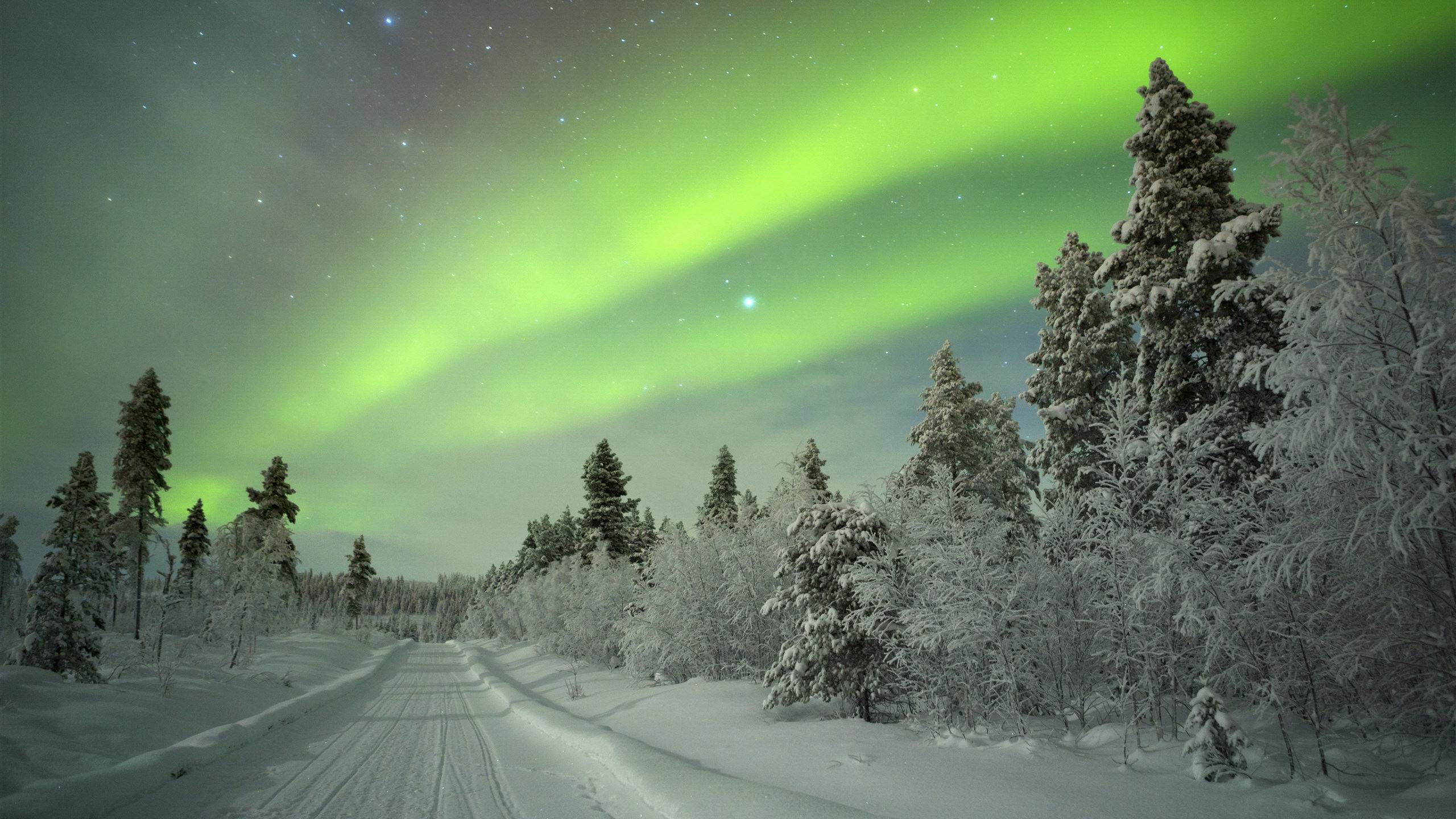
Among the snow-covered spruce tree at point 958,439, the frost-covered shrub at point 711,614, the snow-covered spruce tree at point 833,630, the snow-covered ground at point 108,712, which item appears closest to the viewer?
the snow-covered ground at point 108,712

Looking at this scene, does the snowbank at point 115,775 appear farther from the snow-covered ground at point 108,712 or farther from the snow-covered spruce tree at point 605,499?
the snow-covered spruce tree at point 605,499

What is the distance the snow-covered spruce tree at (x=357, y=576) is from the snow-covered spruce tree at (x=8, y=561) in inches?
1054

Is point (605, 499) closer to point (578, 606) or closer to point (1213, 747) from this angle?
point (578, 606)

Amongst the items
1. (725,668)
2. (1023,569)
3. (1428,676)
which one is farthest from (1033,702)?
(725,668)

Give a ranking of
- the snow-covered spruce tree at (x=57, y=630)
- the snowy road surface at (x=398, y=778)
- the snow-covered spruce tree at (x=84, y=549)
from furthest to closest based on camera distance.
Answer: the snow-covered spruce tree at (x=84, y=549) → the snow-covered spruce tree at (x=57, y=630) → the snowy road surface at (x=398, y=778)

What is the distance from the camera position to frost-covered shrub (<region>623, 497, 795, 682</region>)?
65.1 feet

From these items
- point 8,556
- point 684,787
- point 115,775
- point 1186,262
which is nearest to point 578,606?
point 115,775

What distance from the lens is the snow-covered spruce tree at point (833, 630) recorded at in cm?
1225

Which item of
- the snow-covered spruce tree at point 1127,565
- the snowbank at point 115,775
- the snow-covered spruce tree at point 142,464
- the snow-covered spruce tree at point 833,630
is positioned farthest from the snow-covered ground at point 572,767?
the snow-covered spruce tree at point 142,464

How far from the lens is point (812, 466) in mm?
34156

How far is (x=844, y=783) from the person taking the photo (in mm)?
7805

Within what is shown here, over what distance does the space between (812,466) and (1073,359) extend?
17.3 m

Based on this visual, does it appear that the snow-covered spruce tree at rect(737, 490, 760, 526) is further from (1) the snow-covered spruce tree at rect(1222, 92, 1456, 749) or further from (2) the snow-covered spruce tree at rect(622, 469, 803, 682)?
(1) the snow-covered spruce tree at rect(1222, 92, 1456, 749)

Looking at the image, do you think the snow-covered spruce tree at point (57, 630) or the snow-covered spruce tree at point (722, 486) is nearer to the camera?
the snow-covered spruce tree at point (57, 630)
